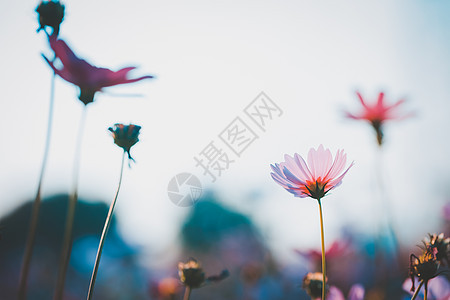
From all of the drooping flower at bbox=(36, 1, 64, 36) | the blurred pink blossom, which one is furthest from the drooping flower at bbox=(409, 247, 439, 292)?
the drooping flower at bbox=(36, 1, 64, 36)

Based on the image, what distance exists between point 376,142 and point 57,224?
32.5 feet

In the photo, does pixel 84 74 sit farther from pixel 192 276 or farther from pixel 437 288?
pixel 437 288

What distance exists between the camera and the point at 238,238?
3133mm

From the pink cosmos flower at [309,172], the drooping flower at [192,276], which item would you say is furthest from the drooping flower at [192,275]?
the pink cosmos flower at [309,172]

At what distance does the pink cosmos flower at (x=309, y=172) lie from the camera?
1.87 ft

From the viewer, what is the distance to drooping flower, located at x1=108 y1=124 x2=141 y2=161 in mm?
548

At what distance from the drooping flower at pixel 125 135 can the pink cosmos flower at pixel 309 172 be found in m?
0.21

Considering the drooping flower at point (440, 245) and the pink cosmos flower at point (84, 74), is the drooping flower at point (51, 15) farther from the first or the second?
the drooping flower at point (440, 245)

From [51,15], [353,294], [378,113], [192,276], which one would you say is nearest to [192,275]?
[192,276]

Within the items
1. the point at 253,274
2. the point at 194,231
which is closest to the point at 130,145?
the point at 253,274

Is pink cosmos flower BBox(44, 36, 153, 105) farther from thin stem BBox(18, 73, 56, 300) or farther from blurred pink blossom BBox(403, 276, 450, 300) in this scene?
blurred pink blossom BBox(403, 276, 450, 300)

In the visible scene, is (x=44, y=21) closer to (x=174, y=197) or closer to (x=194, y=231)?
(x=174, y=197)

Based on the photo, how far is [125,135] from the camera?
0.55 meters

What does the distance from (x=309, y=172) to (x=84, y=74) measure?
38cm
